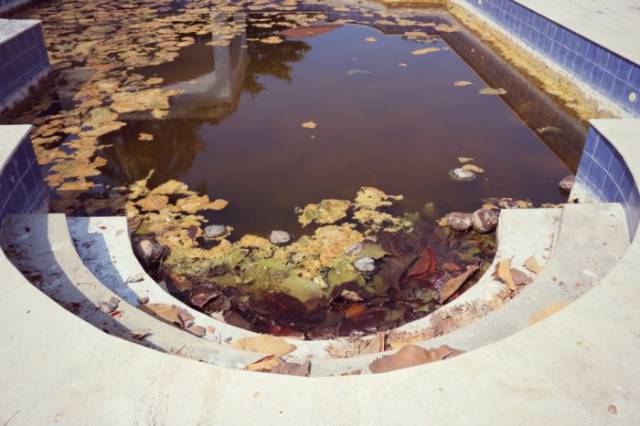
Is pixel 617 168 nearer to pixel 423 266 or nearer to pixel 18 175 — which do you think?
pixel 423 266

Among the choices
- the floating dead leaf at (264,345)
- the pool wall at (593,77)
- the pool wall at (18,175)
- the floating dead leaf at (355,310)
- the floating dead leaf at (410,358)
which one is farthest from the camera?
the pool wall at (593,77)

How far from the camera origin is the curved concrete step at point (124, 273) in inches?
105

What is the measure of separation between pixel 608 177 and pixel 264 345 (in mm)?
2598

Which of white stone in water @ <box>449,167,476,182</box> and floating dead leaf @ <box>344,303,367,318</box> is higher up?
white stone in water @ <box>449,167,476,182</box>

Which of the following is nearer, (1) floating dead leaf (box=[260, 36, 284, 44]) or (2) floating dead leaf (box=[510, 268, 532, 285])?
(2) floating dead leaf (box=[510, 268, 532, 285])

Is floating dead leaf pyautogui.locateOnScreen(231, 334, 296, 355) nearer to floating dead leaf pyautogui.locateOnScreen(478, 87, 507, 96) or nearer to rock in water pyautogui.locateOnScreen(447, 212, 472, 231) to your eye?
rock in water pyautogui.locateOnScreen(447, 212, 472, 231)

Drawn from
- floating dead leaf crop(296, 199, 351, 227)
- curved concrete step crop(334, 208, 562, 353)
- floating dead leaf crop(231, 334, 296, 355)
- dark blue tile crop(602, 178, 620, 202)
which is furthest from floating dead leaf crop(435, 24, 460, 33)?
floating dead leaf crop(231, 334, 296, 355)

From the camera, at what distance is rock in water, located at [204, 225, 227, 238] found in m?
3.70

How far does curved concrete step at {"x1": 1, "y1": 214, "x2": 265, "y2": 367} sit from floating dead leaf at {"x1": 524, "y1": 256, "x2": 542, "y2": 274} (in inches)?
67.3

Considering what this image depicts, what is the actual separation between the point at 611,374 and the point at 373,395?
0.84m

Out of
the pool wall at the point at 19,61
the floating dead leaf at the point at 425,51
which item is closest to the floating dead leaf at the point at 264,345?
the pool wall at the point at 19,61

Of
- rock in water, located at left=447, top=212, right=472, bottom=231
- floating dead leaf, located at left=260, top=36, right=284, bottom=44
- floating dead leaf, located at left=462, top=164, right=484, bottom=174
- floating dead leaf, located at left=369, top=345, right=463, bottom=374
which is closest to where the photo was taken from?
floating dead leaf, located at left=369, top=345, right=463, bottom=374

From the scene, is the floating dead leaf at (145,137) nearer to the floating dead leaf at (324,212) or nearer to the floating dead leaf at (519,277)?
the floating dead leaf at (324,212)

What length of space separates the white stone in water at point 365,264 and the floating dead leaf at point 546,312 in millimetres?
1254
